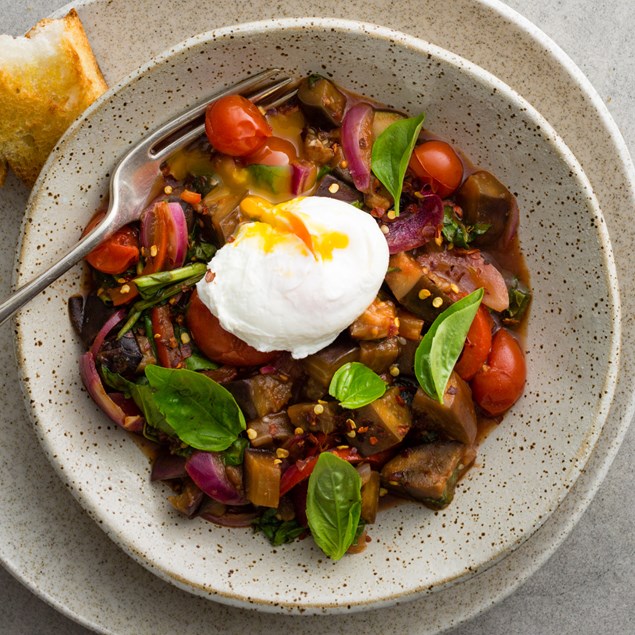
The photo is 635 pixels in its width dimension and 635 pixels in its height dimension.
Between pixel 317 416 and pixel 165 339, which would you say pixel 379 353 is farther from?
pixel 165 339

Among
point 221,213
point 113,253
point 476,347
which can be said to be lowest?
point 476,347

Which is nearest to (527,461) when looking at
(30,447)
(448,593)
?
(448,593)

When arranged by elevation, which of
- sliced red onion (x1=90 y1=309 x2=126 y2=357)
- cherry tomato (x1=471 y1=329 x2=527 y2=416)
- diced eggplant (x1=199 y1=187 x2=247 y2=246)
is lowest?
cherry tomato (x1=471 y1=329 x2=527 y2=416)

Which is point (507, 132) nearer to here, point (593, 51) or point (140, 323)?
point (593, 51)

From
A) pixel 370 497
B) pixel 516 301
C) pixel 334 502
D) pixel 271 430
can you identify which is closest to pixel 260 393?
pixel 271 430

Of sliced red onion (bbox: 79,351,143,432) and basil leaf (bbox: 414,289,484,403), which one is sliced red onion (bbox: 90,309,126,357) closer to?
sliced red onion (bbox: 79,351,143,432)

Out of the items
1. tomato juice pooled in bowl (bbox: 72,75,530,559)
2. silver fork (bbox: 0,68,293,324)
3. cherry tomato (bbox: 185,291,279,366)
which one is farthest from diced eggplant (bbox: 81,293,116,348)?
cherry tomato (bbox: 185,291,279,366)
